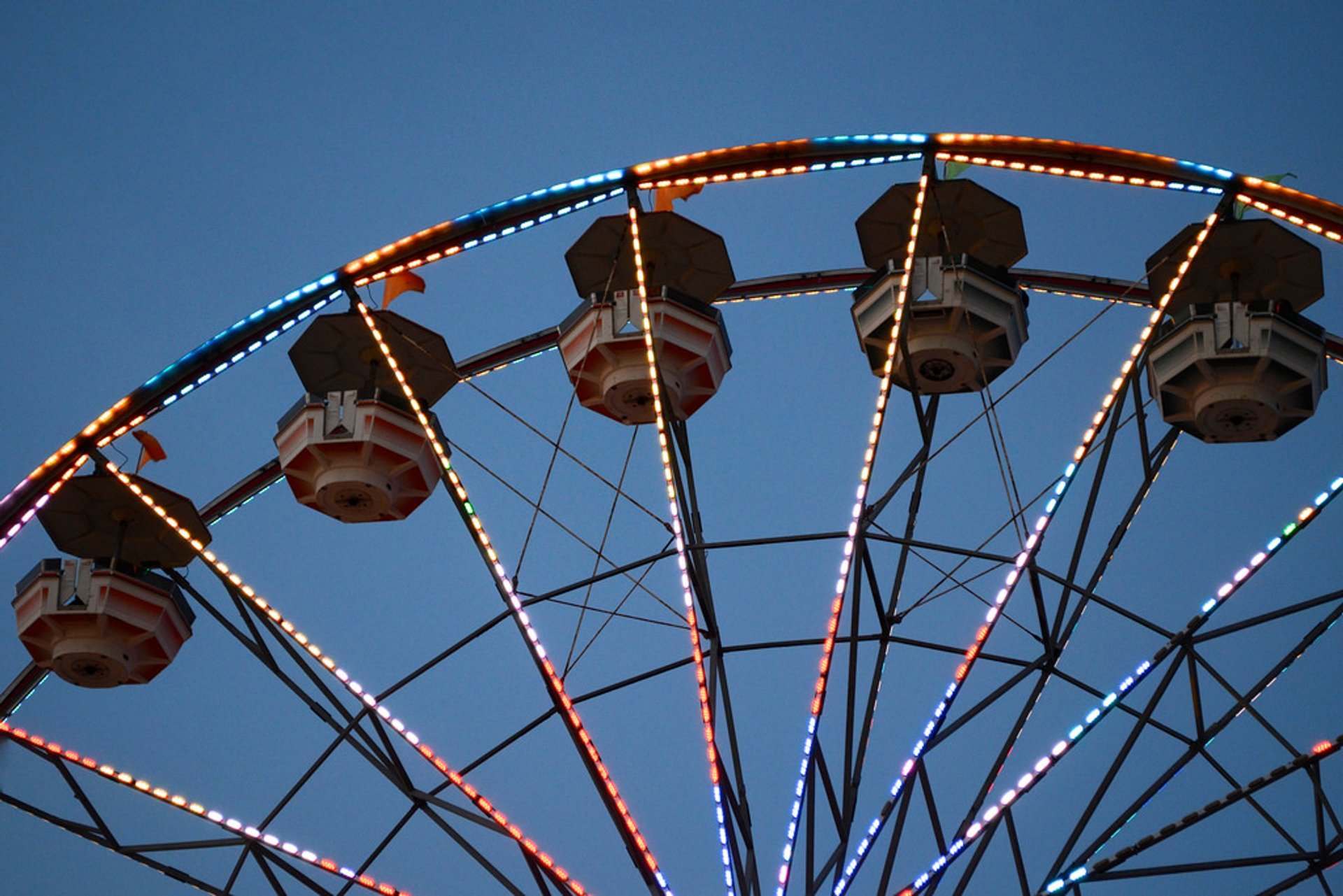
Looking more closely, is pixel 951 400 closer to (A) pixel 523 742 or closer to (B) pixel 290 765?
(A) pixel 523 742

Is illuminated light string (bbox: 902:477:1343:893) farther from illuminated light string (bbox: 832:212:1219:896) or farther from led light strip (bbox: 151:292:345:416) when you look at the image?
led light strip (bbox: 151:292:345:416)

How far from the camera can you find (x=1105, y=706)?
15.9 meters

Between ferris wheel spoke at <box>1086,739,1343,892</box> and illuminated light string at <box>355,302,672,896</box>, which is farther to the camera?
ferris wheel spoke at <box>1086,739,1343,892</box>

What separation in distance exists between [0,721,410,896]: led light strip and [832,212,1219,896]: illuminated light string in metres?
4.83

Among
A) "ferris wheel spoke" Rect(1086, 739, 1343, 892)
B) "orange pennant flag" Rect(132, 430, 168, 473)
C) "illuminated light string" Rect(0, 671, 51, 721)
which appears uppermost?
"orange pennant flag" Rect(132, 430, 168, 473)

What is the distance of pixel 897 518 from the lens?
5903 centimetres

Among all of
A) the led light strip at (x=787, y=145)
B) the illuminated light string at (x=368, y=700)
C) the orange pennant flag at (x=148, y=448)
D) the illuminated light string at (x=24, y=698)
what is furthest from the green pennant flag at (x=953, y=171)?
the illuminated light string at (x=24, y=698)

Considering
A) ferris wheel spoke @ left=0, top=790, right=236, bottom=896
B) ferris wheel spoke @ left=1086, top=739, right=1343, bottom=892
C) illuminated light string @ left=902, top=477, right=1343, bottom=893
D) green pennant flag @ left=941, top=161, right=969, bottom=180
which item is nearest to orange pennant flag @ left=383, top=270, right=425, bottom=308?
green pennant flag @ left=941, top=161, right=969, bottom=180

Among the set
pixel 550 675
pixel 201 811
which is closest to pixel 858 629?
pixel 550 675

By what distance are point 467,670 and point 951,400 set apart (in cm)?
4669

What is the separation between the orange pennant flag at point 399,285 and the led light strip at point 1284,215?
826 centimetres

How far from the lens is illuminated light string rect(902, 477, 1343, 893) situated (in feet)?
47.9

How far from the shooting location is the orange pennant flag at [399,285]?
17531 millimetres

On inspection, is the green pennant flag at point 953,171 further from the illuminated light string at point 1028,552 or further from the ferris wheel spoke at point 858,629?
the illuminated light string at point 1028,552
